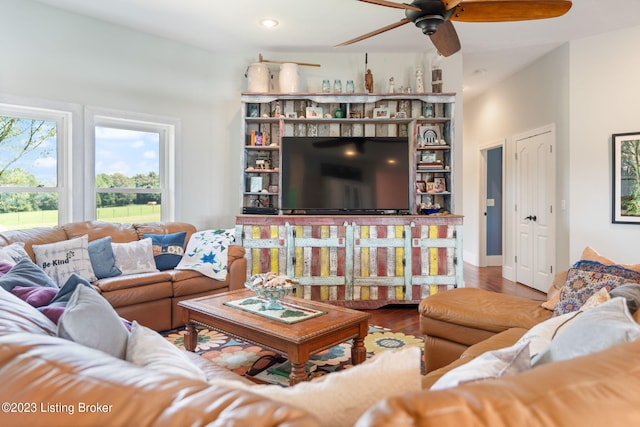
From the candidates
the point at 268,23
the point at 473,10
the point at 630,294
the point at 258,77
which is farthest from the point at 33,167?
the point at 630,294

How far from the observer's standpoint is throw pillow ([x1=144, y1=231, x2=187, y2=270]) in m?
3.61

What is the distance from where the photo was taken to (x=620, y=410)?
2.02ft

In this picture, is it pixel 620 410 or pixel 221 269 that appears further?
pixel 221 269

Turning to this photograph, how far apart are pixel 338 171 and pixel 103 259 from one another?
97.6 inches

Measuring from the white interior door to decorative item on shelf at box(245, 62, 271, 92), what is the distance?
3.51 m

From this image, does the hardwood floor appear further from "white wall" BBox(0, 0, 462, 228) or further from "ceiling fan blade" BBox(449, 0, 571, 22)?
"ceiling fan blade" BBox(449, 0, 571, 22)

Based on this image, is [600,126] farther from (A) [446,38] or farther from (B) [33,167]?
(B) [33,167]

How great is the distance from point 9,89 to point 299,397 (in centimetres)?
409

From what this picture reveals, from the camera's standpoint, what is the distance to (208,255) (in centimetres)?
357

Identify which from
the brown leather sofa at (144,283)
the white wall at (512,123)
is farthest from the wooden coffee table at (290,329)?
the white wall at (512,123)

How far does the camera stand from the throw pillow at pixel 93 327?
41.3 inches

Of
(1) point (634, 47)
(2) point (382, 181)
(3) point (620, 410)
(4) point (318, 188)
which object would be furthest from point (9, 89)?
(1) point (634, 47)

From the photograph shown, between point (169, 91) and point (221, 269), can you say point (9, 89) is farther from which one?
point (221, 269)

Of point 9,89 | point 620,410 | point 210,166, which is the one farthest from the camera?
point 210,166
